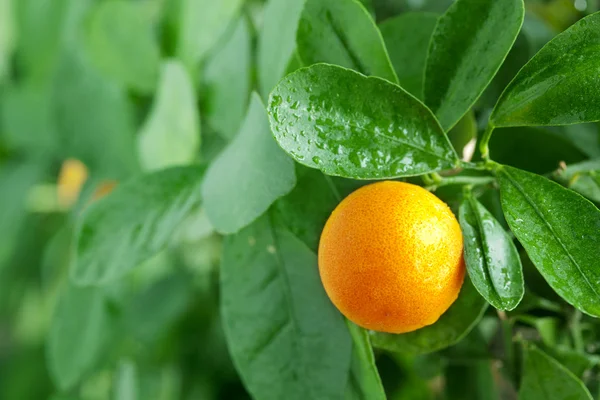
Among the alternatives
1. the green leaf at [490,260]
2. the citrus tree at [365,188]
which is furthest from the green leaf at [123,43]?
the green leaf at [490,260]

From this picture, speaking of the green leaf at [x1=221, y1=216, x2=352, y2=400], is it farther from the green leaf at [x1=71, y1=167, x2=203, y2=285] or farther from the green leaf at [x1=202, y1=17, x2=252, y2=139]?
the green leaf at [x1=202, y1=17, x2=252, y2=139]

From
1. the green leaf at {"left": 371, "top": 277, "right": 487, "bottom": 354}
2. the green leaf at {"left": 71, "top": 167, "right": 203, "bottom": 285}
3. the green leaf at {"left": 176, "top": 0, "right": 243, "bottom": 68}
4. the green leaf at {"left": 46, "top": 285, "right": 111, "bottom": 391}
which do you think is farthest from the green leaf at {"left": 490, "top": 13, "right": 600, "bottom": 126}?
the green leaf at {"left": 46, "top": 285, "right": 111, "bottom": 391}

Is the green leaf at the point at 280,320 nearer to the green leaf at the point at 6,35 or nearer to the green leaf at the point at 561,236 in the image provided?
the green leaf at the point at 561,236

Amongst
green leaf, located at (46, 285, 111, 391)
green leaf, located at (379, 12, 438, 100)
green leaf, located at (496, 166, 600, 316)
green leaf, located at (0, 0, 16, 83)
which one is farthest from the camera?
green leaf, located at (0, 0, 16, 83)

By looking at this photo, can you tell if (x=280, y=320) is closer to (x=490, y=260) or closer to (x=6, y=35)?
(x=490, y=260)

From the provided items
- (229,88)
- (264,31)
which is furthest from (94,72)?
(264,31)

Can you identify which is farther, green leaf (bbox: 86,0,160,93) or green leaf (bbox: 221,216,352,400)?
green leaf (bbox: 86,0,160,93)

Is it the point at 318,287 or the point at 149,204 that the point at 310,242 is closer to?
the point at 318,287
